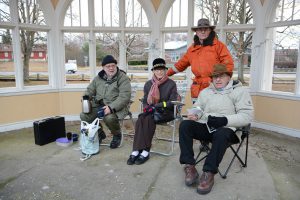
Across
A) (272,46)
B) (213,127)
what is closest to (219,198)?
(213,127)

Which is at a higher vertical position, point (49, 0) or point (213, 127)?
point (49, 0)

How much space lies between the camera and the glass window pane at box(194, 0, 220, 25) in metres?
4.81

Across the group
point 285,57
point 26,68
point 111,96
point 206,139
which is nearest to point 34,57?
point 26,68

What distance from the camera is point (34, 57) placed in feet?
15.8

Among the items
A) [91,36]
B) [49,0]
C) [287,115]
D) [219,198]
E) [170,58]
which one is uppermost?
[49,0]

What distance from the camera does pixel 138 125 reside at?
10.4 ft

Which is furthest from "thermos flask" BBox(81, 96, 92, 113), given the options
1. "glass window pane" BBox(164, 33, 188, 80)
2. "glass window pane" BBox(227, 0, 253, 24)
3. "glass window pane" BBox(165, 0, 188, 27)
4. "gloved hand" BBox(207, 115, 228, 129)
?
"glass window pane" BBox(227, 0, 253, 24)

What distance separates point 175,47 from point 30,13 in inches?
106

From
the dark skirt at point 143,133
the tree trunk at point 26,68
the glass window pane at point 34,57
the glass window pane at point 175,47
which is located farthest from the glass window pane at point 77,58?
the dark skirt at point 143,133

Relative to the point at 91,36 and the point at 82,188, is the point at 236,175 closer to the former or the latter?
the point at 82,188

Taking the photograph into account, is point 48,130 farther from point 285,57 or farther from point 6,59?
point 285,57

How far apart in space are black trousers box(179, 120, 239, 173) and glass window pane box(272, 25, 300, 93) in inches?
91.3

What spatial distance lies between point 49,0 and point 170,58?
2.46 meters

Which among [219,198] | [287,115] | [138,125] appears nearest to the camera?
[219,198]
